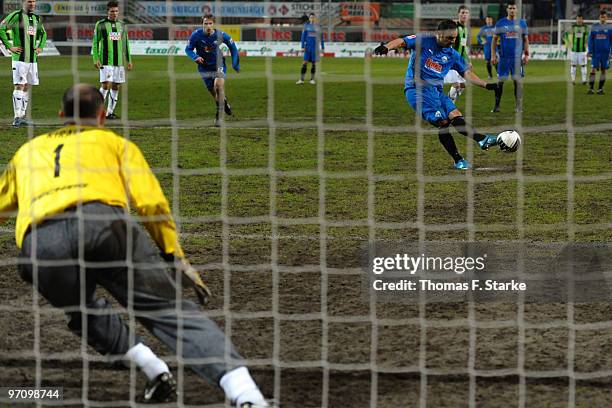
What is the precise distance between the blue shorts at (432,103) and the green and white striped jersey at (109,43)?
738 cm

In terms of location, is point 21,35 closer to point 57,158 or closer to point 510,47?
point 510,47

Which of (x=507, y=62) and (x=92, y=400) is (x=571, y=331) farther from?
(x=507, y=62)

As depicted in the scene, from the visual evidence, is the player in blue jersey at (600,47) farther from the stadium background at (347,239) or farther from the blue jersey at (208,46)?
the blue jersey at (208,46)

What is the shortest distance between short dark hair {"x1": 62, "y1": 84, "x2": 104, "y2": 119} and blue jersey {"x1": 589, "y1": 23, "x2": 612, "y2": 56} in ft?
68.7

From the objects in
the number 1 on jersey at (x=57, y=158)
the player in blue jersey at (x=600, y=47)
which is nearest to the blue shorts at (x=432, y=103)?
the number 1 on jersey at (x=57, y=158)

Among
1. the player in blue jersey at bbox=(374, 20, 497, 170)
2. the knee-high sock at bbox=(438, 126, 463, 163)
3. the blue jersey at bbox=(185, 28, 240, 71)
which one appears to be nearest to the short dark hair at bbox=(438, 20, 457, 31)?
the player in blue jersey at bbox=(374, 20, 497, 170)

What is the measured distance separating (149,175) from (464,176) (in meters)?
7.38

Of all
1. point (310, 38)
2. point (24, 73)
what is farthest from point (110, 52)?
point (310, 38)

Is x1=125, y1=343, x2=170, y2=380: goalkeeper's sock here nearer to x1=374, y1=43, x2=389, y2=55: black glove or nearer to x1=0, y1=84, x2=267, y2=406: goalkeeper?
x1=0, y1=84, x2=267, y2=406: goalkeeper

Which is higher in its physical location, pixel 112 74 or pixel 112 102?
pixel 112 74

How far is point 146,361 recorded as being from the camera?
4879 millimetres

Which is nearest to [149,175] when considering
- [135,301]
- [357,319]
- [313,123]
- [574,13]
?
[135,301]

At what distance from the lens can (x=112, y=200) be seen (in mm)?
4570

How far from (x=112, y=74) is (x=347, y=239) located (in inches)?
402
